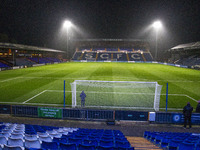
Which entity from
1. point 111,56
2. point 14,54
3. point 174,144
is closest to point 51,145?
point 174,144

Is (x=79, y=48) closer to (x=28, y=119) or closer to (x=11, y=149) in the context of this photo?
(x=28, y=119)

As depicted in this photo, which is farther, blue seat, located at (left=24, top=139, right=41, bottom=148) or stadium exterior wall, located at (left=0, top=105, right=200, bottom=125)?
stadium exterior wall, located at (left=0, top=105, right=200, bottom=125)

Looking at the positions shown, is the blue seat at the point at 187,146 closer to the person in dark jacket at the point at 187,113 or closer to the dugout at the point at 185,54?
the person in dark jacket at the point at 187,113

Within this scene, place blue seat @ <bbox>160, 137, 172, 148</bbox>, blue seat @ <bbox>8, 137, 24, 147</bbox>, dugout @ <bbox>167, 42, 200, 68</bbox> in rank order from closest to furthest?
blue seat @ <bbox>8, 137, 24, 147</bbox>
blue seat @ <bbox>160, 137, 172, 148</bbox>
dugout @ <bbox>167, 42, 200, 68</bbox>

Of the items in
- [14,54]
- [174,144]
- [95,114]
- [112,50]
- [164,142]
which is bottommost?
[95,114]

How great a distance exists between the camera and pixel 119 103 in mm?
11430

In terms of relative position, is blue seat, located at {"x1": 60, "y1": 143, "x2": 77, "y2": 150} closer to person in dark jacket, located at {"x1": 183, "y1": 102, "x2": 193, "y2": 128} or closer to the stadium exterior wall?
the stadium exterior wall

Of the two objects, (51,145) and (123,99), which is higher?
(51,145)

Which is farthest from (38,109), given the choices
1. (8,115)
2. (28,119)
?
(8,115)

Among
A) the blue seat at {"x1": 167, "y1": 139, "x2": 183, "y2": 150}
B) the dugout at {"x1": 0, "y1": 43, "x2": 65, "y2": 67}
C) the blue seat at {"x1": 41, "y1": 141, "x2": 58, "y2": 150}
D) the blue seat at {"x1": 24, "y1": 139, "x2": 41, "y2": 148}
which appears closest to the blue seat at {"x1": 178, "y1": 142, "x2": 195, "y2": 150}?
the blue seat at {"x1": 167, "y1": 139, "x2": 183, "y2": 150}

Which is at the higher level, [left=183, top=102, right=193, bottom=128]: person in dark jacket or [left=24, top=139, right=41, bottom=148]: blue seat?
[left=24, top=139, right=41, bottom=148]: blue seat

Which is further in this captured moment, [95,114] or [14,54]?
[14,54]

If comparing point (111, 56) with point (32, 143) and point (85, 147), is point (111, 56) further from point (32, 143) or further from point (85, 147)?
point (85, 147)

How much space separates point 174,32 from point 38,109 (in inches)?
2301
